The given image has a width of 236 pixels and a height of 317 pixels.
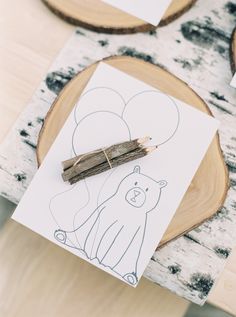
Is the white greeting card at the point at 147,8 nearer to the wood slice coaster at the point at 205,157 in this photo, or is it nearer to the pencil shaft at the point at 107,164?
the wood slice coaster at the point at 205,157

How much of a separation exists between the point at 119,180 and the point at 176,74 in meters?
0.18

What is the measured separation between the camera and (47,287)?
85 centimetres

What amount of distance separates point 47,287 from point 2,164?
0.31m

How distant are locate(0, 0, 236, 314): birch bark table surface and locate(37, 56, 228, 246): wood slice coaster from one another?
2 centimetres

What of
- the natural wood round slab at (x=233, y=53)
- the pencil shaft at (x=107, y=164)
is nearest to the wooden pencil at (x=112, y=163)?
the pencil shaft at (x=107, y=164)

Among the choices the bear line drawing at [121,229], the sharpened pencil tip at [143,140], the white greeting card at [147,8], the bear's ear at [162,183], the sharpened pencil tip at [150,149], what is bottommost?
the bear line drawing at [121,229]

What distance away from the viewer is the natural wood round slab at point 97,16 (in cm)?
67

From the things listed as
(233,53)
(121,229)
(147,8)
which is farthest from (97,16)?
(121,229)

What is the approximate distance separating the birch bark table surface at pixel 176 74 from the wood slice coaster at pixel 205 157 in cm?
2

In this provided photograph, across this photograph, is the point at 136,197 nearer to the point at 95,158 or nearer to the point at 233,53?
the point at 95,158

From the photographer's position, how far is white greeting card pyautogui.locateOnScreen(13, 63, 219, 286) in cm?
59

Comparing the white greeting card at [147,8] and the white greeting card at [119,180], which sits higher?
the white greeting card at [147,8]

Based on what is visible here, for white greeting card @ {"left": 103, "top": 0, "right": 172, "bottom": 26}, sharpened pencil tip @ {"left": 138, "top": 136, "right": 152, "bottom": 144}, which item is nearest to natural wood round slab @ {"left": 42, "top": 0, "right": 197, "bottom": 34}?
white greeting card @ {"left": 103, "top": 0, "right": 172, "bottom": 26}

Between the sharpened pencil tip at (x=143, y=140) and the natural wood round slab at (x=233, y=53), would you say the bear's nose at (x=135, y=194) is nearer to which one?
the sharpened pencil tip at (x=143, y=140)
